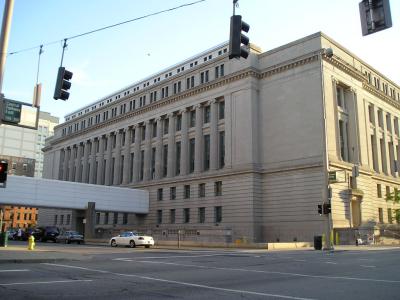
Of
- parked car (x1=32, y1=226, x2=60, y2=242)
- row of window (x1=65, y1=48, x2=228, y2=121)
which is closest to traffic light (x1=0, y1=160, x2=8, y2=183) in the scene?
parked car (x1=32, y1=226, x2=60, y2=242)

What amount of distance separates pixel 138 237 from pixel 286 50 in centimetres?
3096

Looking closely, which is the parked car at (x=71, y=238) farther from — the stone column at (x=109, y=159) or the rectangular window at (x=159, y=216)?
the stone column at (x=109, y=159)

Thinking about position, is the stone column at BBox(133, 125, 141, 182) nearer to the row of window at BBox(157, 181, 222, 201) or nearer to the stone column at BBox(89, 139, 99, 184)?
the row of window at BBox(157, 181, 222, 201)

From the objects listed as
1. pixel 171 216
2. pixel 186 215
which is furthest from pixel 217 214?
pixel 171 216

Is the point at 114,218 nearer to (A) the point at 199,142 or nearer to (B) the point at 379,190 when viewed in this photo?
(A) the point at 199,142

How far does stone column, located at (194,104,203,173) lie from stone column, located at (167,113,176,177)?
5.53 meters

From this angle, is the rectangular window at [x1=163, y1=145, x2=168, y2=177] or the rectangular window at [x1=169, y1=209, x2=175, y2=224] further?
the rectangular window at [x1=163, y1=145, x2=168, y2=177]

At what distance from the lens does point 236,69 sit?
5672 centimetres

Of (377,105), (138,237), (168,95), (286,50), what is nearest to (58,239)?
(138,237)

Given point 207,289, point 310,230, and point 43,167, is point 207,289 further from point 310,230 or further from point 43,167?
point 43,167

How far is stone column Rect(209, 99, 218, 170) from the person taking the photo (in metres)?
57.8

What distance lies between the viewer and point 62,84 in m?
16.9

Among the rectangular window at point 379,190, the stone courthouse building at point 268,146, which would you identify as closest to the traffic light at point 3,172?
the stone courthouse building at point 268,146

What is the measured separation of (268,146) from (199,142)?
11.8 meters
